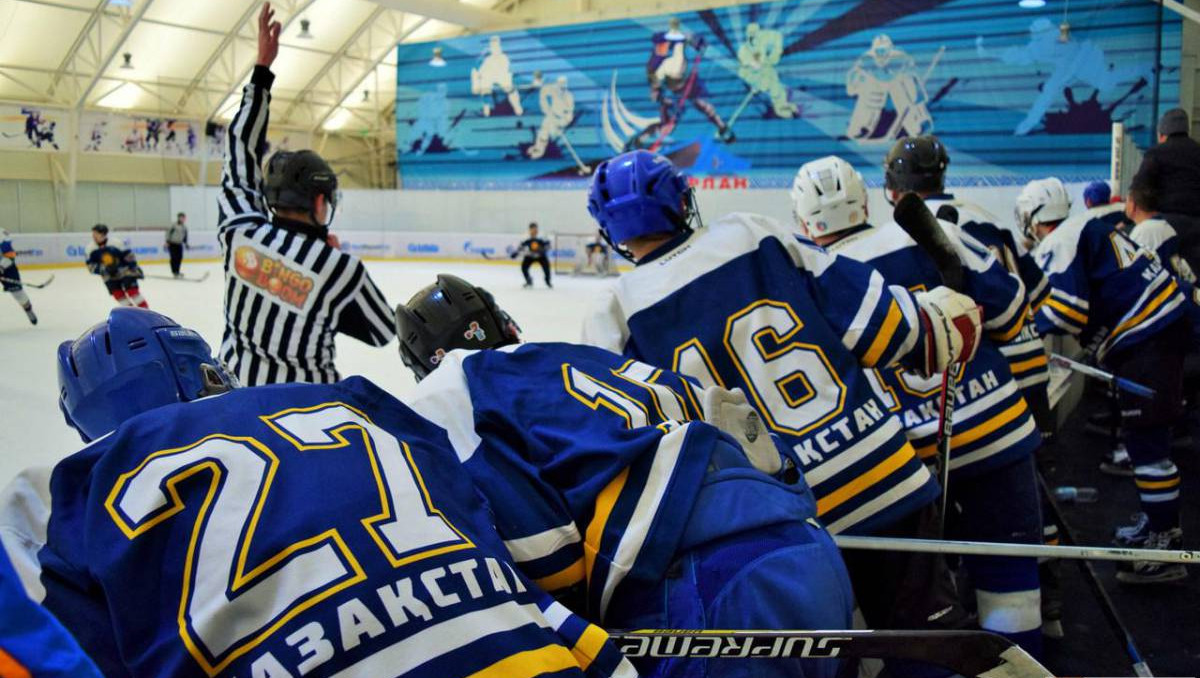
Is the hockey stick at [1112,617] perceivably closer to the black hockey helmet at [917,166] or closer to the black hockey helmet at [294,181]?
the black hockey helmet at [917,166]

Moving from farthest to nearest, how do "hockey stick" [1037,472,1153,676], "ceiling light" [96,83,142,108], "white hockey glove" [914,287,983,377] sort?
"ceiling light" [96,83,142,108] < "hockey stick" [1037,472,1153,676] < "white hockey glove" [914,287,983,377]

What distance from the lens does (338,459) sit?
844 mm

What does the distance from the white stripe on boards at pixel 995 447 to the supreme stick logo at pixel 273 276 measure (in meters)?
1.82

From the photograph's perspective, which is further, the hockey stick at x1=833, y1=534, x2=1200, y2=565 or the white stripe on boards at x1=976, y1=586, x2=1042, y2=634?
the white stripe on boards at x1=976, y1=586, x2=1042, y2=634

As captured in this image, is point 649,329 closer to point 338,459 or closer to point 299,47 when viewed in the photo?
point 338,459

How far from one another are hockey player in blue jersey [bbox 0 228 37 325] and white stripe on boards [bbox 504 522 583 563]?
30.4ft

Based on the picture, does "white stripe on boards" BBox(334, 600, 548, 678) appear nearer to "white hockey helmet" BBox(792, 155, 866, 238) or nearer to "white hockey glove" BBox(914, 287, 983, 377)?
"white hockey glove" BBox(914, 287, 983, 377)

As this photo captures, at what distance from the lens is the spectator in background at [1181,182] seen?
209 inches

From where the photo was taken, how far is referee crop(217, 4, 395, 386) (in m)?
2.67

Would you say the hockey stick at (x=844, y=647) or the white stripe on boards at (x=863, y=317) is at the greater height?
the white stripe on boards at (x=863, y=317)

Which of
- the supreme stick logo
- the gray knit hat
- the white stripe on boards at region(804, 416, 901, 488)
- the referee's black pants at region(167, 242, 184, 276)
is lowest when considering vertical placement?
the white stripe on boards at region(804, 416, 901, 488)

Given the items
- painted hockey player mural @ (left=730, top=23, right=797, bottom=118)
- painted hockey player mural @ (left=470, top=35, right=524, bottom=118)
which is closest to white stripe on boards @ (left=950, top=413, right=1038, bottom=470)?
painted hockey player mural @ (left=730, top=23, right=797, bottom=118)

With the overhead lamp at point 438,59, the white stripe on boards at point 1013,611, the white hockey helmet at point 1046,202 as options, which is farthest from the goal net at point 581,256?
the white stripe on boards at point 1013,611

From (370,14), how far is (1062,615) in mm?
20035
